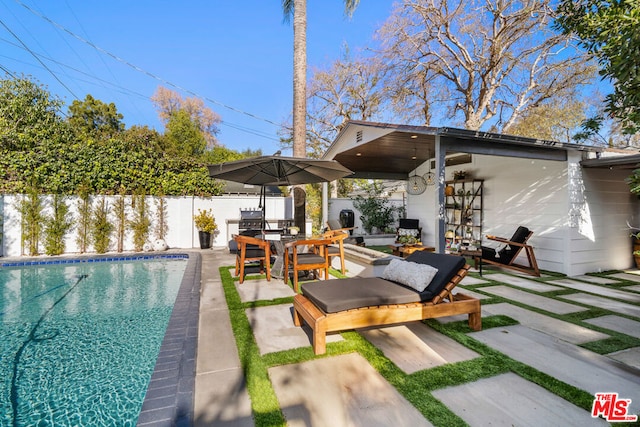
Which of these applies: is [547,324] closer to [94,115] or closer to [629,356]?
[629,356]

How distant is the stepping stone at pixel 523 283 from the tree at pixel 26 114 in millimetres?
12236

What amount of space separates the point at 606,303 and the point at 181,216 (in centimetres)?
1061

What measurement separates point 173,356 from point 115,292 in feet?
11.7

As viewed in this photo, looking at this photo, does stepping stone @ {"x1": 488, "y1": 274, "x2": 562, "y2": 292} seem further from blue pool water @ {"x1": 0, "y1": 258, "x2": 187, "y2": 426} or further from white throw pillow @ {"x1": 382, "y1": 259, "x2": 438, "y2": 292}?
blue pool water @ {"x1": 0, "y1": 258, "x2": 187, "y2": 426}

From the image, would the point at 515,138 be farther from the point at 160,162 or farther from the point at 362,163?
the point at 160,162

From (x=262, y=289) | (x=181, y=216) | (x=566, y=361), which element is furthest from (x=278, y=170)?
(x=566, y=361)

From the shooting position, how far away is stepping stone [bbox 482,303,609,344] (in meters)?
3.23

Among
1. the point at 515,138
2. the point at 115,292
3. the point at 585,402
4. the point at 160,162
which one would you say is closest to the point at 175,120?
the point at 160,162

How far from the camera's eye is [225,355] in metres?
2.77

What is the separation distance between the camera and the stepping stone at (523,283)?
5261 millimetres

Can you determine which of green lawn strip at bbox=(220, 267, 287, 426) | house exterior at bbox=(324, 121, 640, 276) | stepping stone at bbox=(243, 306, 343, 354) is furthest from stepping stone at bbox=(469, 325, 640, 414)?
house exterior at bbox=(324, 121, 640, 276)

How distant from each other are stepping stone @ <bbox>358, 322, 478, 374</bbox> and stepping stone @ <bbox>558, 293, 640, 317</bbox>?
2905mm

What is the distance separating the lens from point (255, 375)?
243 cm

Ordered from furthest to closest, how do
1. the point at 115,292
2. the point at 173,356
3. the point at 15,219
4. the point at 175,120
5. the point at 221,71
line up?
the point at 175,120 < the point at 221,71 < the point at 15,219 < the point at 115,292 < the point at 173,356
